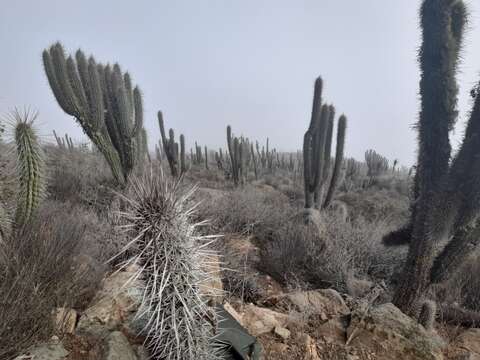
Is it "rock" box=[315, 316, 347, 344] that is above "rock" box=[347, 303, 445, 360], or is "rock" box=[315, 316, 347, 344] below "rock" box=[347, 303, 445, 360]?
below

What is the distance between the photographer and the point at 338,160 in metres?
8.67

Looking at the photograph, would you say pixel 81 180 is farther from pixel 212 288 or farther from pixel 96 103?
pixel 212 288

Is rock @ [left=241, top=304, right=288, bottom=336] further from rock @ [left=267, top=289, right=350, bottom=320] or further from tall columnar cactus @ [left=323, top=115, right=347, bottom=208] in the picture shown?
tall columnar cactus @ [left=323, top=115, right=347, bottom=208]

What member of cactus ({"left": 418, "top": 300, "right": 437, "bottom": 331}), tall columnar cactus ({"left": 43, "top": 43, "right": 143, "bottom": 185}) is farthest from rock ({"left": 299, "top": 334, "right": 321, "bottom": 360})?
tall columnar cactus ({"left": 43, "top": 43, "right": 143, "bottom": 185})

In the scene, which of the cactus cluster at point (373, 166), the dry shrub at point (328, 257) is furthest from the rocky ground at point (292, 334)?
the cactus cluster at point (373, 166)

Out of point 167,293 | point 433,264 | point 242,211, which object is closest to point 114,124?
point 242,211

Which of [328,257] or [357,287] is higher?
[328,257]

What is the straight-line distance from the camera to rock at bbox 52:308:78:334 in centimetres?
214

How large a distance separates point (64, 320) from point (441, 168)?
12.6 ft

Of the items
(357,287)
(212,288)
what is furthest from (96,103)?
(357,287)

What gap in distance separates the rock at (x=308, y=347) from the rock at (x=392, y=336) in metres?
0.33

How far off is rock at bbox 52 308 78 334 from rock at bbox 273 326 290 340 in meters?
1.67

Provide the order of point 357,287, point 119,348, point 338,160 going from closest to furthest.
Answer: point 119,348
point 357,287
point 338,160

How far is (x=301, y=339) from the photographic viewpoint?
260 cm
